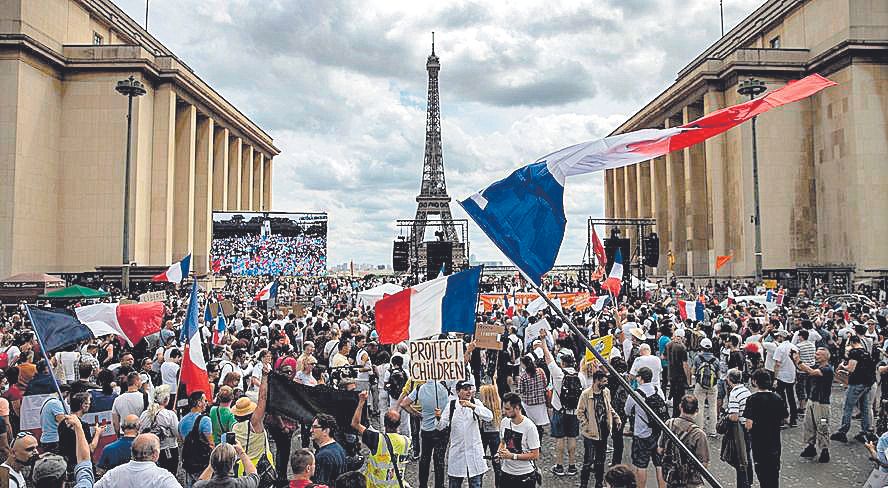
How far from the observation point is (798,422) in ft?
39.3

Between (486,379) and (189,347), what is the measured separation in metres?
8.85

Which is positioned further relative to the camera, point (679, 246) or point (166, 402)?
point (679, 246)

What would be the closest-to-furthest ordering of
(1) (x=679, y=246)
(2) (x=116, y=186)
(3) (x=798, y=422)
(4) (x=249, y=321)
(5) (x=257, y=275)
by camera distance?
(3) (x=798, y=422) → (4) (x=249, y=321) → (2) (x=116, y=186) → (5) (x=257, y=275) → (1) (x=679, y=246)

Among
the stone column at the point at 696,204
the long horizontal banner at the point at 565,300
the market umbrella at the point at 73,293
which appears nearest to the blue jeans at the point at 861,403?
the long horizontal banner at the point at 565,300

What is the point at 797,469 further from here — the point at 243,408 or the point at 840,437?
the point at 243,408

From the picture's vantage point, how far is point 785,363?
36.3 ft

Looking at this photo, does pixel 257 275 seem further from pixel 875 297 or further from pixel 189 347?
pixel 189 347

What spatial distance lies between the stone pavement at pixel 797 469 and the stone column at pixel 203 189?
46.1 metres

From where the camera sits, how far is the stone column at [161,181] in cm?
4338

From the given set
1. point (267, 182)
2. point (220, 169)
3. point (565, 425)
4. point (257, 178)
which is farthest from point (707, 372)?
point (267, 182)

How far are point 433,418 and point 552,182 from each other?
395cm

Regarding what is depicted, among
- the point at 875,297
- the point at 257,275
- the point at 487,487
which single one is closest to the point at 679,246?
the point at 875,297

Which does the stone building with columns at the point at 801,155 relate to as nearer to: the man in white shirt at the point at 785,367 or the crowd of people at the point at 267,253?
the crowd of people at the point at 267,253

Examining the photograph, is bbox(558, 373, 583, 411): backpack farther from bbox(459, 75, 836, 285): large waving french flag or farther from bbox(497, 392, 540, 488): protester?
bbox(459, 75, 836, 285): large waving french flag
